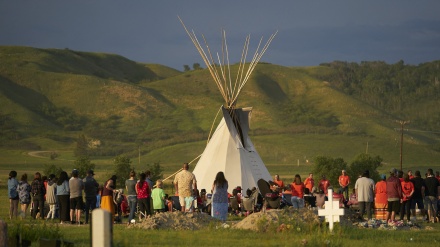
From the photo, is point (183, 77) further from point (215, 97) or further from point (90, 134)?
point (90, 134)

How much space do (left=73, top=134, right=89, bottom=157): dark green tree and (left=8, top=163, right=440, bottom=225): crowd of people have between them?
78398 millimetres

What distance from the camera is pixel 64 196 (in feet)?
74.4

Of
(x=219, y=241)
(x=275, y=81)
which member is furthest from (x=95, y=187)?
(x=275, y=81)

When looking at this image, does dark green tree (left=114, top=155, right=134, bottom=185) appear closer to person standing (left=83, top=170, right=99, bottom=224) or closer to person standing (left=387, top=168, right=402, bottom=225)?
person standing (left=83, top=170, right=99, bottom=224)

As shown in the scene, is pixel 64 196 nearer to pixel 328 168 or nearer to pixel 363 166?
pixel 328 168

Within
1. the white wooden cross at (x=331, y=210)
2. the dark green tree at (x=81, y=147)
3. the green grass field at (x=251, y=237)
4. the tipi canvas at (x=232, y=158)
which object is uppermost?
the dark green tree at (x=81, y=147)

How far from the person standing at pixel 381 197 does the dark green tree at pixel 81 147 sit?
263 feet

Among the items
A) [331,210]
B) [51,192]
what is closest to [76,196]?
[51,192]

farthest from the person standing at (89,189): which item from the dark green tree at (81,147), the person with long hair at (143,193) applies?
the dark green tree at (81,147)

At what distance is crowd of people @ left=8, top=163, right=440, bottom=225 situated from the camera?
882 inches

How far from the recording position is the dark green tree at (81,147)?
342 feet

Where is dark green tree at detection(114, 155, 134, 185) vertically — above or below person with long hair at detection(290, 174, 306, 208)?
above

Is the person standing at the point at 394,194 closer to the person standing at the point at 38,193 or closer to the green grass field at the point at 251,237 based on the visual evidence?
the green grass field at the point at 251,237

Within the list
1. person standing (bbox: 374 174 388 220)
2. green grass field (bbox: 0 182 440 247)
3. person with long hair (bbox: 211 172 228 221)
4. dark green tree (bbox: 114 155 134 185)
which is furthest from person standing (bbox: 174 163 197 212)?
dark green tree (bbox: 114 155 134 185)
